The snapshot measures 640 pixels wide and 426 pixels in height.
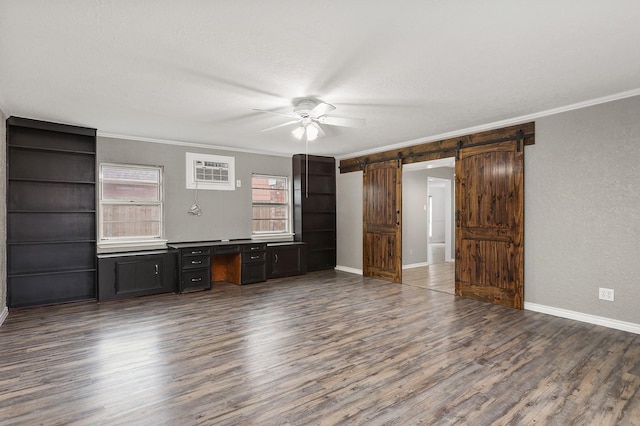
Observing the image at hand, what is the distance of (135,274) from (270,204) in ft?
9.49

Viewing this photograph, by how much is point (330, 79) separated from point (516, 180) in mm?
2938

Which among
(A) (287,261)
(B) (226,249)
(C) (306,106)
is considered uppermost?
(C) (306,106)

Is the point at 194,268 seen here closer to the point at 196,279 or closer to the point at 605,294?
the point at 196,279

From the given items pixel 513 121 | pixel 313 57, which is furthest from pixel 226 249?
pixel 513 121

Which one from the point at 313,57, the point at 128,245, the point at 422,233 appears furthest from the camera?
the point at 422,233

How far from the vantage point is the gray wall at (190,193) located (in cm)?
557

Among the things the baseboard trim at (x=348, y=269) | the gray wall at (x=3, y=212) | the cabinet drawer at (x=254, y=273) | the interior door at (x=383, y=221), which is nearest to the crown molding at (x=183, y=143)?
the gray wall at (x=3, y=212)

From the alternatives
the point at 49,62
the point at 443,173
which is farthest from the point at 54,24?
the point at 443,173

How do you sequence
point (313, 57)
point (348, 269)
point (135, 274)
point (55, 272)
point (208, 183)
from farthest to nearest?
1. point (348, 269)
2. point (208, 183)
3. point (135, 274)
4. point (55, 272)
5. point (313, 57)

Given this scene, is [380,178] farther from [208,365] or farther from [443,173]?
[208,365]

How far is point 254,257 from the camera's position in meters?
6.23

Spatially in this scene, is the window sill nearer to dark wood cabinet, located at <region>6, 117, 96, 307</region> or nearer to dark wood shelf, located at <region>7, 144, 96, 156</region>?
dark wood cabinet, located at <region>6, 117, 96, 307</region>

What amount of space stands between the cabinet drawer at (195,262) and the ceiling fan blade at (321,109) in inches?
124

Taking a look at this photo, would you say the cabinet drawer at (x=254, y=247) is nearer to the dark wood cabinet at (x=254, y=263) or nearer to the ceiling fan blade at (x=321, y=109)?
the dark wood cabinet at (x=254, y=263)
